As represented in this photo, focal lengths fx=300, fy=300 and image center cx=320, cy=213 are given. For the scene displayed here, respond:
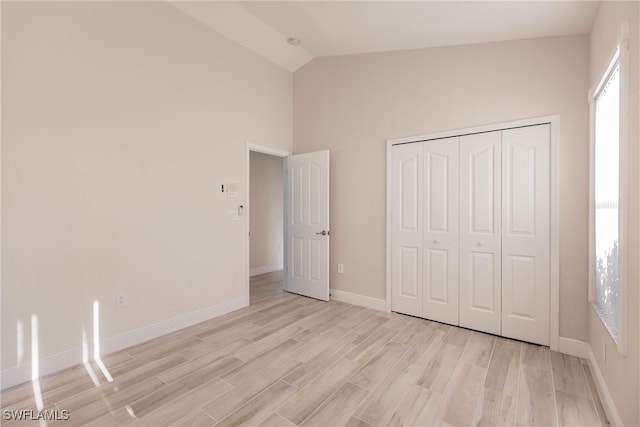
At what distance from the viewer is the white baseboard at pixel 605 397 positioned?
5.60 ft

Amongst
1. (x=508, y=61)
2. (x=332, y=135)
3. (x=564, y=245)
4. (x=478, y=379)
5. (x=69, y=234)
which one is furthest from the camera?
(x=332, y=135)

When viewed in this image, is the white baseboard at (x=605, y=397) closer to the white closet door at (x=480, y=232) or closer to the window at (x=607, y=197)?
the window at (x=607, y=197)

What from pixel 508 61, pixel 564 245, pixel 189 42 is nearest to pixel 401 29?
pixel 508 61

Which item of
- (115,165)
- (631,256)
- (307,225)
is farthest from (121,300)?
(631,256)

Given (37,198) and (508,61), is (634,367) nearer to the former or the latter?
(508,61)

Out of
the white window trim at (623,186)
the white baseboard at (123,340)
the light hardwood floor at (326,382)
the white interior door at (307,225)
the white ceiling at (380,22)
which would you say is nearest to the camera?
the white window trim at (623,186)

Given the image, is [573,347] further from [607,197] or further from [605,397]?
[607,197]

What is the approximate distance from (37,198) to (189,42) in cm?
213

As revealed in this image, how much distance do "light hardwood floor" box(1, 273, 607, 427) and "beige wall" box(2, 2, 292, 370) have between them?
53 cm

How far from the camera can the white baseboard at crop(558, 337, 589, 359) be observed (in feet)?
8.32

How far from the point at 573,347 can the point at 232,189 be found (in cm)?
373

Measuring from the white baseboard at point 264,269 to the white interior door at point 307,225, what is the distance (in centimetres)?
138

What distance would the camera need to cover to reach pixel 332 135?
13.5ft

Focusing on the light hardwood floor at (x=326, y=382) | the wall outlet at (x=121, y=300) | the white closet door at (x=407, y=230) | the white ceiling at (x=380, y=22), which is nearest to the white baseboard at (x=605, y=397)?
the light hardwood floor at (x=326, y=382)
